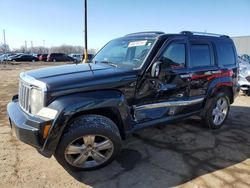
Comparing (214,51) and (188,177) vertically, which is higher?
(214,51)

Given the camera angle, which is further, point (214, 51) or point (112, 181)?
point (214, 51)

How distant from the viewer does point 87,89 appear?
11.3ft

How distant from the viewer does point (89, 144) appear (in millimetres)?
3543

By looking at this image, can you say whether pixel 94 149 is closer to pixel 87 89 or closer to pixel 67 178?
pixel 67 178

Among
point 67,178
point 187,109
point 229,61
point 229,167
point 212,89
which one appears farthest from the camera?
point 229,61

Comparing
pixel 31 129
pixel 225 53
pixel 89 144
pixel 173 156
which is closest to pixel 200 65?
pixel 225 53

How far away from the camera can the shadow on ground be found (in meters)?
3.53

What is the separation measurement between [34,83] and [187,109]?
281 cm

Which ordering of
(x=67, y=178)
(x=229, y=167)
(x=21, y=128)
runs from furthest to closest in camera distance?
(x=229, y=167)
(x=67, y=178)
(x=21, y=128)

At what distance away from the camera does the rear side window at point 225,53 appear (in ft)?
18.0

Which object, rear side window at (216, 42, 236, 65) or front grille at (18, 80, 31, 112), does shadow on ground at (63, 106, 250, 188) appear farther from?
rear side window at (216, 42, 236, 65)

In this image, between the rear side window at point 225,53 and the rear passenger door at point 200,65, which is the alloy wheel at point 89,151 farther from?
the rear side window at point 225,53

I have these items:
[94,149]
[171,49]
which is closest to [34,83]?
[94,149]

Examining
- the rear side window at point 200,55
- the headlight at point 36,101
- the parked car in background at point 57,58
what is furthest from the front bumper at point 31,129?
the parked car in background at point 57,58
